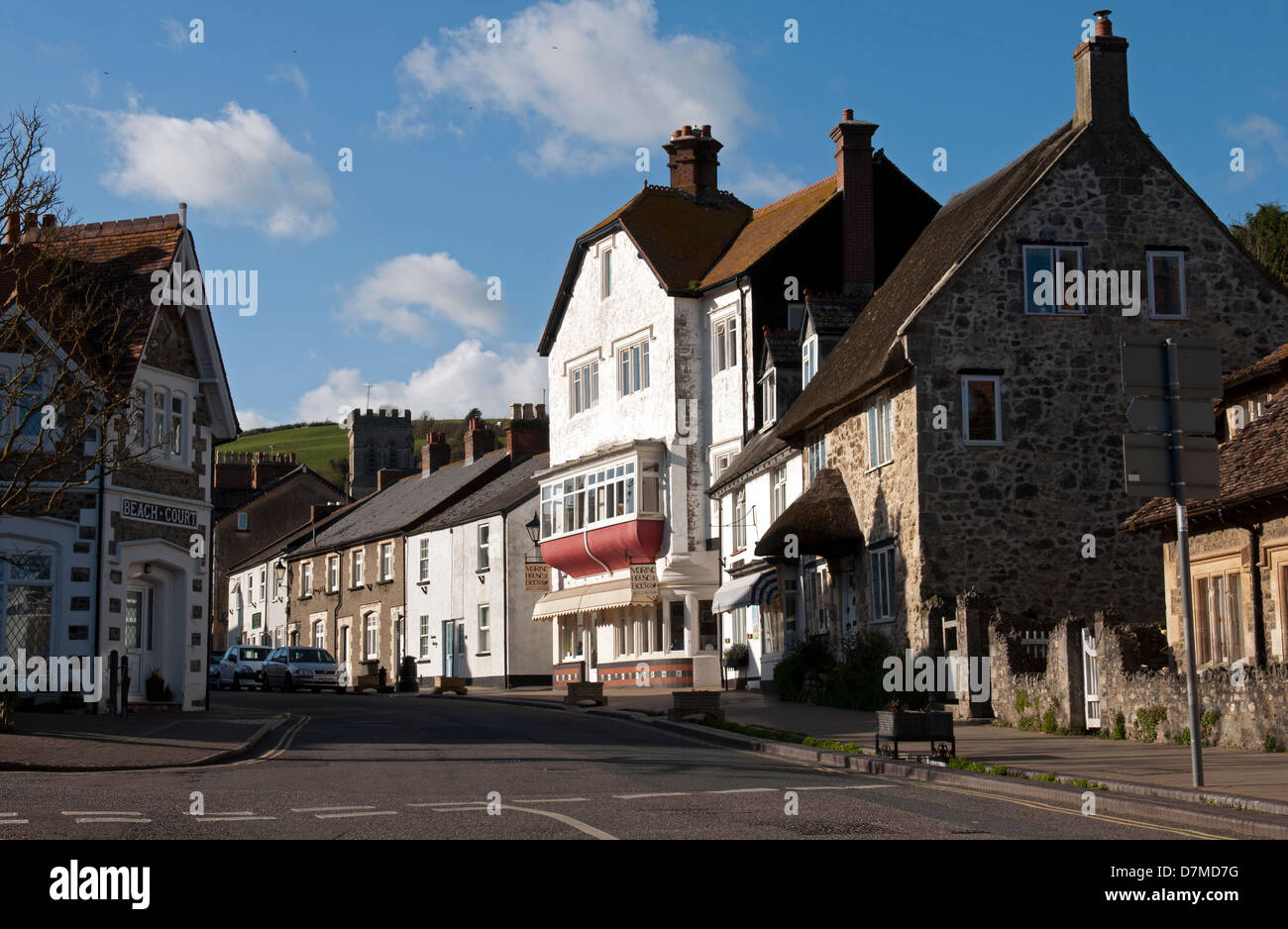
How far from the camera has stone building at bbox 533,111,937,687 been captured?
41.3 metres

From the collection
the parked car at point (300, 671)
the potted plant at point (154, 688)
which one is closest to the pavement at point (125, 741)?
the potted plant at point (154, 688)

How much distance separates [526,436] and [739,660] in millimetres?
21985

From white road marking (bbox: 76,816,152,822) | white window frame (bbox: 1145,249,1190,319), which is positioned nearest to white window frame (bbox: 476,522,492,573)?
white window frame (bbox: 1145,249,1190,319)

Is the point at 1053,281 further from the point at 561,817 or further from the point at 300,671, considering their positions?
the point at 300,671

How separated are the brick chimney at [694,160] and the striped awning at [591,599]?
43.0 ft

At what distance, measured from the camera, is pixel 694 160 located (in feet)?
159

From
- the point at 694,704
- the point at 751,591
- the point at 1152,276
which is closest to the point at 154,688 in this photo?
the point at 694,704

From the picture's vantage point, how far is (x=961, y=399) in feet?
91.6

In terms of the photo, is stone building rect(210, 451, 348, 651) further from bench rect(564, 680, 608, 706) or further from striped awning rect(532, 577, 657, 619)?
bench rect(564, 680, 608, 706)

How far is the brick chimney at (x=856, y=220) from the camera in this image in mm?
41219

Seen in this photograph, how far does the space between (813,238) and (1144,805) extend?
3012 centimetres

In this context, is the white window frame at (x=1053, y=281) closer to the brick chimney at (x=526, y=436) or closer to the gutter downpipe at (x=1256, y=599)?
the gutter downpipe at (x=1256, y=599)

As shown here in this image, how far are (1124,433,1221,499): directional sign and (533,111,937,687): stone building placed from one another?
2507 centimetres

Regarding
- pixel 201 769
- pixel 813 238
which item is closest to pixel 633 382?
pixel 813 238
